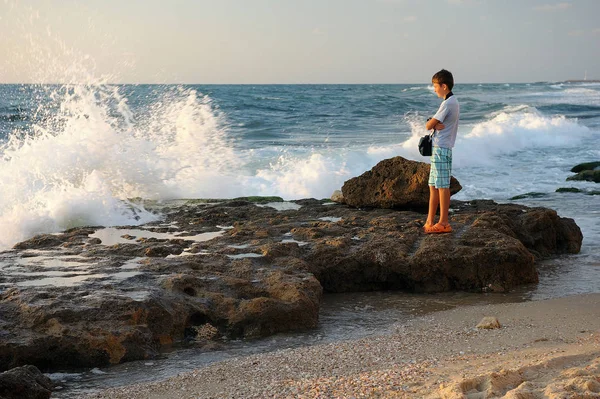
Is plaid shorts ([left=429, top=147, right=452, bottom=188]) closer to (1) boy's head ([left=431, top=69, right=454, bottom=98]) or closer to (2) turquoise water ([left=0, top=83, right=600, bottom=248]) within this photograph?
(1) boy's head ([left=431, top=69, right=454, bottom=98])

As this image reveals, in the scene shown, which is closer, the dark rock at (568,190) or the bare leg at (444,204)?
the bare leg at (444,204)

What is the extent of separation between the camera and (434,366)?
3707 millimetres

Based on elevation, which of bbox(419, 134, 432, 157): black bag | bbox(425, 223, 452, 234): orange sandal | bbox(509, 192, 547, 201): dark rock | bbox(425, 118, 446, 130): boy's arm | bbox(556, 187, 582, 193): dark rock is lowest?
bbox(509, 192, 547, 201): dark rock

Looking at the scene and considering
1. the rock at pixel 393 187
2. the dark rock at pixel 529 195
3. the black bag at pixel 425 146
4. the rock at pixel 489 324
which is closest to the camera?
the rock at pixel 489 324

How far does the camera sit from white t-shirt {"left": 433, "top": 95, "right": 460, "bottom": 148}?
639 centimetres

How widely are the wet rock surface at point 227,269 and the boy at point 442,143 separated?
234 mm

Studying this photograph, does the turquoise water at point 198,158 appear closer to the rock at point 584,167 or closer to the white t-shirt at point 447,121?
the rock at point 584,167

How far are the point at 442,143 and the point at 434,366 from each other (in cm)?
325

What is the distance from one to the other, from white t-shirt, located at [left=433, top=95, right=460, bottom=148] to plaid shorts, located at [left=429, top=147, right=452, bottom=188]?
61mm

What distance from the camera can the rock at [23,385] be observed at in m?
3.23

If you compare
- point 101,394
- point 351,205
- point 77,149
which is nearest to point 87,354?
point 101,394

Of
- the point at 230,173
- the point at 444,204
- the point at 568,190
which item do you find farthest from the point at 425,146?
the point at 230,173

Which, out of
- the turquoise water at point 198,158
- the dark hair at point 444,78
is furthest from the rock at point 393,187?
the turquoise water at point 198,158

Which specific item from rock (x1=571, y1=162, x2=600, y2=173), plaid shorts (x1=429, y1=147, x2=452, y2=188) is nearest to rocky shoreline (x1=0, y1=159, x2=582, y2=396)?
plaid shorts (x1=429, y1=147, x2=452, y2=188)
